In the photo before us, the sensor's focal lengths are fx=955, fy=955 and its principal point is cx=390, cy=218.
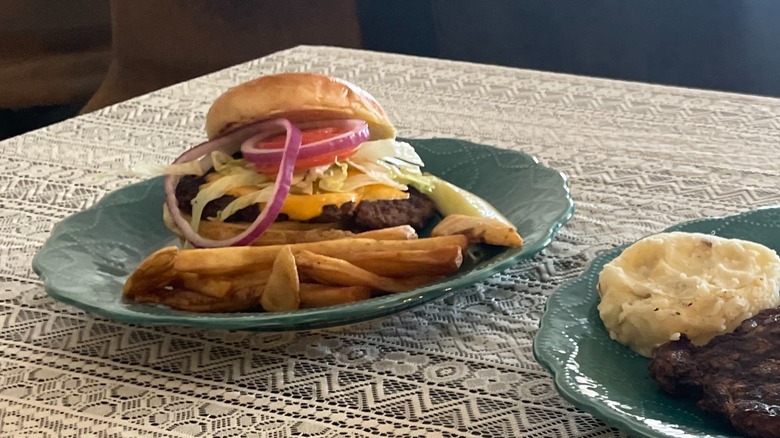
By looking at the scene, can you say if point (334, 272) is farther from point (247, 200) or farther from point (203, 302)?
point (247, 200)

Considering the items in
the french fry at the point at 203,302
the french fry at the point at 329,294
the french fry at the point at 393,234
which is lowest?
the french fry at the point at 203,302

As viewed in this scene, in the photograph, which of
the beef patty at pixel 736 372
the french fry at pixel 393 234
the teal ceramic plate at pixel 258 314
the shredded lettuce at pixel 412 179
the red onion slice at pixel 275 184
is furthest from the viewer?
the shredded lettuce at pixel 412 179


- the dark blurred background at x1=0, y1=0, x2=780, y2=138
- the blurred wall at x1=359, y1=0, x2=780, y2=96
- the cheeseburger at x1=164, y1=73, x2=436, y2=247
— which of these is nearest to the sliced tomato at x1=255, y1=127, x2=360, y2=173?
the cheeseburger at x1=164, y1=73, x2=436, y2=247

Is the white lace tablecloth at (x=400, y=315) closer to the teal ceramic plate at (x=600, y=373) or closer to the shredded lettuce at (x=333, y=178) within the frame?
the teal ceramic plate at (x=600, y=373)

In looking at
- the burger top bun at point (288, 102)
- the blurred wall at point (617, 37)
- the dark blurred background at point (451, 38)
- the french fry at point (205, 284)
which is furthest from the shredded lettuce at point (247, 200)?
the blurred wall at point (617, 37)

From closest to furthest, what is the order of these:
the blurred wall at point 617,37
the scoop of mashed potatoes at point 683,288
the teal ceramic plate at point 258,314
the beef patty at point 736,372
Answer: the beef patty at point 736,372, the scoop of mashed potatoes at point 683,288, the teal ceramic plate at point 258,314, the blurred wall at point 617,37

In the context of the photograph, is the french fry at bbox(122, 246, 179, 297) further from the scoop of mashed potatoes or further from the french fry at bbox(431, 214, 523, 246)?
the scoop of mashed potatoes

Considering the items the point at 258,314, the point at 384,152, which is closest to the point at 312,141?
the point at 384,152
